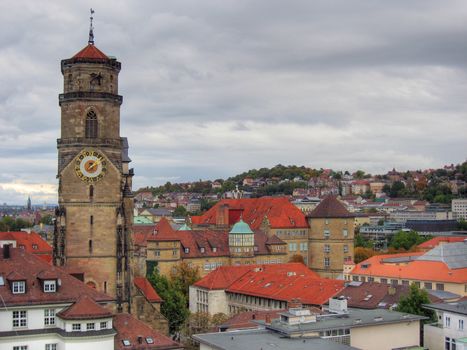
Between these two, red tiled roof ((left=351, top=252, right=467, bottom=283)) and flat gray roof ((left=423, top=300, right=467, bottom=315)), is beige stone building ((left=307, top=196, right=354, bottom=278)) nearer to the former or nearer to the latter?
red tiled roof ((left=351, top=252, right=467, bottom=283))

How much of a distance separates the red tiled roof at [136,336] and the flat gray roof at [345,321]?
21.2 ft

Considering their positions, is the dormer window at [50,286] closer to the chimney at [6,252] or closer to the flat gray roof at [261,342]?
the chimney at [6,252]

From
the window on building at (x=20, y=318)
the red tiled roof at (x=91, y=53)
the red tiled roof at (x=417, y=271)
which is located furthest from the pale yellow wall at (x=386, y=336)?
the red tiled roof at (x=417, y=271)

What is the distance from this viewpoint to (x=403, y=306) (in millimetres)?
55938

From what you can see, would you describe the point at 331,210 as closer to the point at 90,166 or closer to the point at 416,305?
the point at 416,305

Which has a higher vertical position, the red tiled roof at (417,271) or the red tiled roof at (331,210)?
the red tiled roof at (331,210)

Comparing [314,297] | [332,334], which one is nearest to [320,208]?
[314,297]

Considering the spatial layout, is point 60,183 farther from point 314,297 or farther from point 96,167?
point 314,297

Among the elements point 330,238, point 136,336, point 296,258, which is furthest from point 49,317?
point 330,238

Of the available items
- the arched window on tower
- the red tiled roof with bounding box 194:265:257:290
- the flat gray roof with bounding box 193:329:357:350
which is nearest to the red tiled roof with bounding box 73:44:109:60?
the arched window on tower

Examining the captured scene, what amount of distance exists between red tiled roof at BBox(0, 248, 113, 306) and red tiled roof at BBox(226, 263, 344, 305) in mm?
25746

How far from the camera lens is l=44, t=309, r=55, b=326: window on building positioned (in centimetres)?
4275

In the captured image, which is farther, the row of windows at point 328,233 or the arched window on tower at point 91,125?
the row of windows at point 328,233

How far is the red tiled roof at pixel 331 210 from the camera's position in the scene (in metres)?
113
